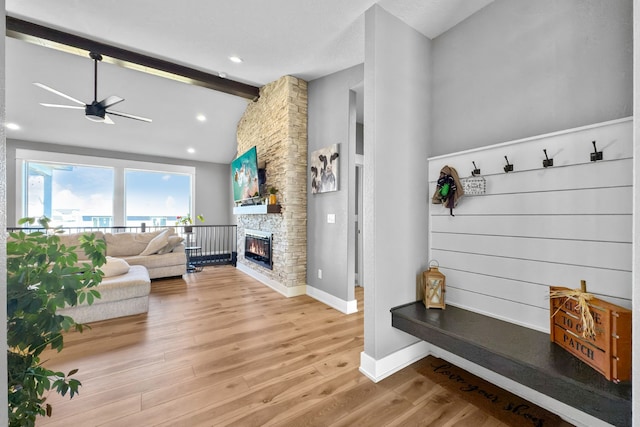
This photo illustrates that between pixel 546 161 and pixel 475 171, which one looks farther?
pixel 475 171

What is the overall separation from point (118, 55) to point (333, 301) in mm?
4341

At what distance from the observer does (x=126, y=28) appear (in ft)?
9.36

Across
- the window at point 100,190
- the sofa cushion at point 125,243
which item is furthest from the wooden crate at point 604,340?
the window at point 100,190

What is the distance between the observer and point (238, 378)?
192 cm

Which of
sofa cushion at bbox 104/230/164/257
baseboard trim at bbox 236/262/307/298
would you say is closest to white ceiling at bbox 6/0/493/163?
sofa cushion at bbox 104/230/164/257

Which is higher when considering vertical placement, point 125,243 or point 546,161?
point 546,161

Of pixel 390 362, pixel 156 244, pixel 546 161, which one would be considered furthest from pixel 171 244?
pixel 546 161

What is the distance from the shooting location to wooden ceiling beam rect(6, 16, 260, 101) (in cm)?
305

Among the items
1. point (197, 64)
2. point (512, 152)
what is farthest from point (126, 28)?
point (512, 152)

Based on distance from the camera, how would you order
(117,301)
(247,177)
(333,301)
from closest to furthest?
(117,301) → (333,301) → (247,177)

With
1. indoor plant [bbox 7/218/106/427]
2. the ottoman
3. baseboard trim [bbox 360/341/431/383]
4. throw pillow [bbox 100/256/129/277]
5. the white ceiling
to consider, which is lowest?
baseboard trim [bbox 360/341/431/383]

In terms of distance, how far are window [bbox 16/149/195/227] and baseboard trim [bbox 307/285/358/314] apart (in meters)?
5.76

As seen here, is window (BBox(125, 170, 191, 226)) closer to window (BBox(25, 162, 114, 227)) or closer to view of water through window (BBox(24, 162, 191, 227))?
view of water through window (BBox(24, 162, 191, 227))

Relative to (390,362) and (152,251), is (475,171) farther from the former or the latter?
(152,251)
